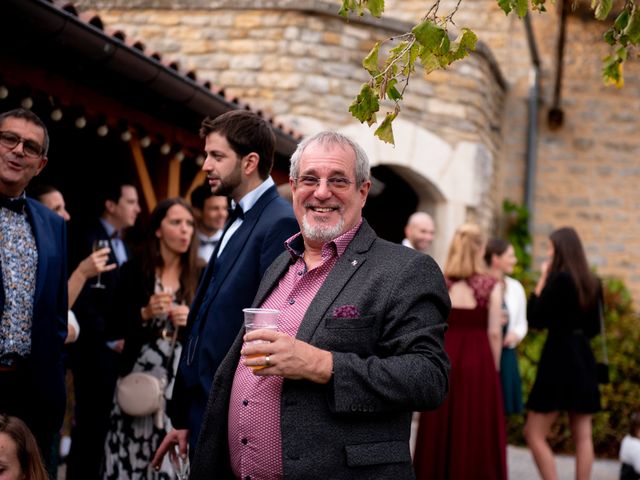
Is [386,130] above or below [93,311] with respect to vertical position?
above

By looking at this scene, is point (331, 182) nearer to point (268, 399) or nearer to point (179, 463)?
point (268, 399)

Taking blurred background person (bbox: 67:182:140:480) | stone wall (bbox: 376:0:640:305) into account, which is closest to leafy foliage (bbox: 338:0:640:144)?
blurred background person (bbox: 67:182:140:480)

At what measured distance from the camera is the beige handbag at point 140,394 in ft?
13.9

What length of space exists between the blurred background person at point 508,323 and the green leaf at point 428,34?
415cm

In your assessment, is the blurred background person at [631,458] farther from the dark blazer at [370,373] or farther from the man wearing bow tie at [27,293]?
the man wearing bow tie at [27,293]

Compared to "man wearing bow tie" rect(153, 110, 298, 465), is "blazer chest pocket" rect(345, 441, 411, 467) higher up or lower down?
lower down

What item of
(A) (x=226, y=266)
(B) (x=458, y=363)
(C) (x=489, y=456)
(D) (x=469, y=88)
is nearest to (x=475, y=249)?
(B) (x=458, y=363)

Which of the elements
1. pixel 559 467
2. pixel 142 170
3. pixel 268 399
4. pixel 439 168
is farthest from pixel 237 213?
pixel 439 168

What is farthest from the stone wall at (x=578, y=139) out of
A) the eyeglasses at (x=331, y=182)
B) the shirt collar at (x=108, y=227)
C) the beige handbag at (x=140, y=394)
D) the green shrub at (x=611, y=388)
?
the eyeglasses at (x=331, y=182)

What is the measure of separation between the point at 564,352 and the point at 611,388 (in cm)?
326

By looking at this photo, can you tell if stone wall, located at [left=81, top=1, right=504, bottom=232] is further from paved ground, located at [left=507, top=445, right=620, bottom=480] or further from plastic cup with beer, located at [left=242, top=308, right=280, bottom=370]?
plastic cup with beer, located at [left=242, top=308, right=280, bottom=370]

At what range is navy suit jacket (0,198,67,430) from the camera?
340cm

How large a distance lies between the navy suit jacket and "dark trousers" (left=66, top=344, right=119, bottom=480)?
127 centimetres

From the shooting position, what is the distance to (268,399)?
265cm
